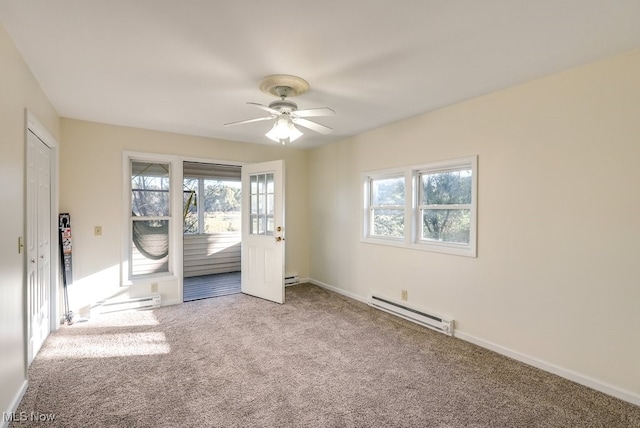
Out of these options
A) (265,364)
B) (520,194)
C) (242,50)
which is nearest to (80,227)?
(265,364)

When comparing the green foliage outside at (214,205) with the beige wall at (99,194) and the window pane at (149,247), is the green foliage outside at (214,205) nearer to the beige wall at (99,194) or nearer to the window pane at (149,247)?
the window pane at (149,247)

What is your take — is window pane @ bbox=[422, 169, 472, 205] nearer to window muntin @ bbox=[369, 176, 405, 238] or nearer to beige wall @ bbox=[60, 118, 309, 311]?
window muntin @ bbox=[369, 176, 405, 238]

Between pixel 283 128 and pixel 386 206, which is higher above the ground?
pixel 283 128

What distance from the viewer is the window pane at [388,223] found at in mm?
4035

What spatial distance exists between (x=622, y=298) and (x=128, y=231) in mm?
5114

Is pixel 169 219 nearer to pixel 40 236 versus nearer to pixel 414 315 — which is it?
pixel 40 236

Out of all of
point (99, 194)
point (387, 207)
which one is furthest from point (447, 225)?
point (99, 194)

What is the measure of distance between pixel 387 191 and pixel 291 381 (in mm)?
2689

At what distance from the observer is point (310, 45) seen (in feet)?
6.89

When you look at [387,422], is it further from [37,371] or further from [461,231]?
[37,371]

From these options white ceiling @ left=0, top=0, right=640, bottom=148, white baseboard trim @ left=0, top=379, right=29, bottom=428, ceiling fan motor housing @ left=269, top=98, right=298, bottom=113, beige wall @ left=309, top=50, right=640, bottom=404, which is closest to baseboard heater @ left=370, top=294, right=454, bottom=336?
beige wall @ left=309, top=50, right=640, bottom=404

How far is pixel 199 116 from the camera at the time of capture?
12.0 ft

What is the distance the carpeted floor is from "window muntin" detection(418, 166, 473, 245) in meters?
1.11

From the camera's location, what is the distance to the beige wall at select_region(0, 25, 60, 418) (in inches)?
74.0
